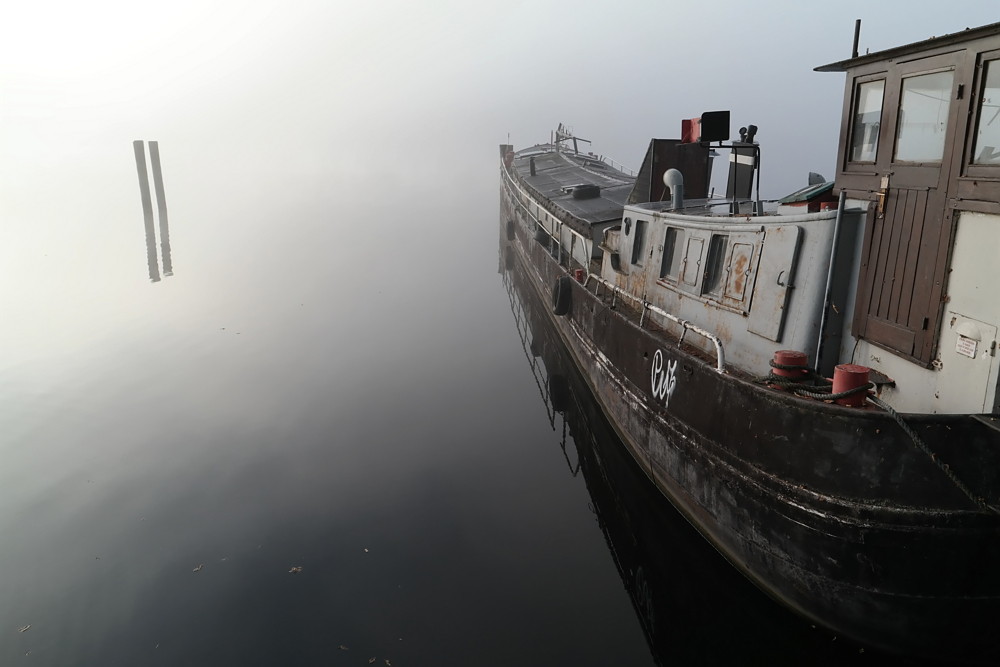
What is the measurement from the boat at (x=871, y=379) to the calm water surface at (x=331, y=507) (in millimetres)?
1063

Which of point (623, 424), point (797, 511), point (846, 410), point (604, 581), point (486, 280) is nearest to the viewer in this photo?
point (846, 410)

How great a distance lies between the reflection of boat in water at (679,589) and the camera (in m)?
8.43

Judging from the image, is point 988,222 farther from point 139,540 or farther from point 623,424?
point 139,540

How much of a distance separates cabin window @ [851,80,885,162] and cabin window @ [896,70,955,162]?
395 mm

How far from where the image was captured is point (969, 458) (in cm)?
670

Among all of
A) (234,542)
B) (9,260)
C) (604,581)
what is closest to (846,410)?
(604,581)

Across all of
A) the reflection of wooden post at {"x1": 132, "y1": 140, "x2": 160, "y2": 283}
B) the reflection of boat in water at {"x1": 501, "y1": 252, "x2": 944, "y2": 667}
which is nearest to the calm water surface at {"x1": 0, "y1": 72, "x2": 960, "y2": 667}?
the reflection of boat in water at {"x1": 501, "y1": 252, "x2": 944, "y2": 667}

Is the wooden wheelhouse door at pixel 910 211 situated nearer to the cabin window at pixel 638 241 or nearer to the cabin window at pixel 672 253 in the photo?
the cabin window at pixel 672 253

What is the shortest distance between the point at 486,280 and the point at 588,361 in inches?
766

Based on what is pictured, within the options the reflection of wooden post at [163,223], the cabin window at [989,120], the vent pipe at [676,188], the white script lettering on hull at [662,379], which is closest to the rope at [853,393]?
the white script lettering on hull at [662,379]

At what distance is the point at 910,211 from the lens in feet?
25.5

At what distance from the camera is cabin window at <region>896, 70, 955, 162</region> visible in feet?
24.3

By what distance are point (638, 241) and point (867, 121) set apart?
6715mm

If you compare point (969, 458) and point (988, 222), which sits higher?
point (988, 222)
